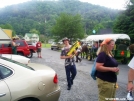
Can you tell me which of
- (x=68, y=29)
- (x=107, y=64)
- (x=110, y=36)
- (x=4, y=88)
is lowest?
(x=4, y=88)

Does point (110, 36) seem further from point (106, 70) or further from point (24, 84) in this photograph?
point (24, 84)

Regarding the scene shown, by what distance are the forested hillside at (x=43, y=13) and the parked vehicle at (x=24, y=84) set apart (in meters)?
96.2

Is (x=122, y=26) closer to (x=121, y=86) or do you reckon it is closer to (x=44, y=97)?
(x=121, y=86)

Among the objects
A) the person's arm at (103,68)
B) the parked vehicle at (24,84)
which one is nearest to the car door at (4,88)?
the parked vehicle at (24,84)

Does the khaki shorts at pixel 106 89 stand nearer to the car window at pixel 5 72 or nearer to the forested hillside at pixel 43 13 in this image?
the car window at pixel 5 72

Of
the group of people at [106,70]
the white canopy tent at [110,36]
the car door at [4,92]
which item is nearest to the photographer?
the car door at [4,92]

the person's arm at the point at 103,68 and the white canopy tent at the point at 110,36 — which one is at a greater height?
the white canopy tent at the point at 110,36

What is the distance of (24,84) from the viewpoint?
3678 mm

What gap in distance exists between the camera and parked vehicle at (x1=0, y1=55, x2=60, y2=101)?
3508mm

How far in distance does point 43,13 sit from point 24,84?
117 m

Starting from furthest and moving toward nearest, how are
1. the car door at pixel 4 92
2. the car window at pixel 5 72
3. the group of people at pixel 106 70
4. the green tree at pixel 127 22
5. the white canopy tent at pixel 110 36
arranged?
the green tree at pixel 127 22
the white canopy tent at pixel 110 36
the group of people at pixel 106 70
the car window at pixel 5 72
the car door at pixel 4 92

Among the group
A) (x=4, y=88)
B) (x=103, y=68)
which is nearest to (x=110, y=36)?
(x=103, y=68)

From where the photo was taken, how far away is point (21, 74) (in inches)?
149

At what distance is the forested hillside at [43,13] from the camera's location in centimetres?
10431
